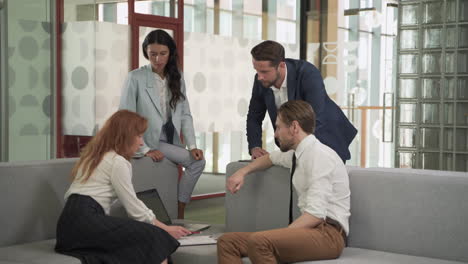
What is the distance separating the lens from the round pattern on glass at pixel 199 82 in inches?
295

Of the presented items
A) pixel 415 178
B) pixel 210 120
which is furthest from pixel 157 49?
pixel 210 120

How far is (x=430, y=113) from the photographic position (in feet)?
24.4

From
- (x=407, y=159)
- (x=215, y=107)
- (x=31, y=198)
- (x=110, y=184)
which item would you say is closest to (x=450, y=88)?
(x=407, y=159)

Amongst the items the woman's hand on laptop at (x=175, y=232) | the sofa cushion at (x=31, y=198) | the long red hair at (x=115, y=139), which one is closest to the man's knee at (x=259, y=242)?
the woman's hand on laptop at (x=175, y=232)

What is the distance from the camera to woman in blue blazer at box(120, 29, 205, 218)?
15.4ft

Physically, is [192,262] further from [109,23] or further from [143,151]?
[109,23]

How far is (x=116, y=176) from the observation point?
11.2ft

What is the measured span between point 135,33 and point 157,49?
233cm

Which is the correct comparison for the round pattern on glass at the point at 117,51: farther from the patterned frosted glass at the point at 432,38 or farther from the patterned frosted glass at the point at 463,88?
the patterned frosted glass at the point at 463,88

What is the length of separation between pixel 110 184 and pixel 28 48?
9.27ft

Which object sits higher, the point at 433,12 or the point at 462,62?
the point at 433,12

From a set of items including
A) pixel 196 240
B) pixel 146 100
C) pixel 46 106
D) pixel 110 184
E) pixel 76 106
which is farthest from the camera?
pixel 76 106

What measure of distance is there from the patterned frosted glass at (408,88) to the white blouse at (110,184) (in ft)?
15.9

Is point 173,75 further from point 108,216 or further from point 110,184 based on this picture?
point 108,216
